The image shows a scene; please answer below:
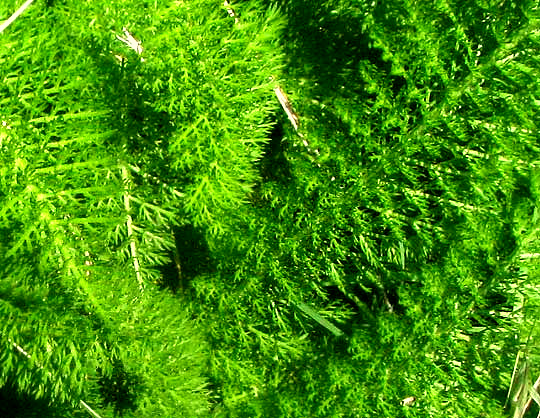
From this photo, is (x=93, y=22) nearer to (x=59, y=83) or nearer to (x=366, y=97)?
(x=59, y=83)

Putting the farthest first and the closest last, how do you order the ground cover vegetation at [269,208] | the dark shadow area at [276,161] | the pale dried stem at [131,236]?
the dark shadow area at [276,161] → the pale dried stem at [131,236] → the ground cover vegetation at [269,208]

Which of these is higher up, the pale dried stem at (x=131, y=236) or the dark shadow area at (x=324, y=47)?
the dark shadow area at (x=324, y=47)

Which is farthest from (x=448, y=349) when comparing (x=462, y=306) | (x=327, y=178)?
(x=327, y=178)

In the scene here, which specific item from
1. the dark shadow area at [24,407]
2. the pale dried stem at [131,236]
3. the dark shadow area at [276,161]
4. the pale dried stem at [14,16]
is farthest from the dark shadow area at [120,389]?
the pale dried stem at [14,16]

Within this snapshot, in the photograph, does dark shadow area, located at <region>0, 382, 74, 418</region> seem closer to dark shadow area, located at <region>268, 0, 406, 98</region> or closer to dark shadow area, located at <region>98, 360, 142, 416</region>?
dark shadow area, located at <region>98, 360, 142, 416</region>

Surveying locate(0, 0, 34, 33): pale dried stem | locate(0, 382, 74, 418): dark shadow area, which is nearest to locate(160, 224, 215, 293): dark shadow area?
locate(0, 382, 74, 418): dark shadow area

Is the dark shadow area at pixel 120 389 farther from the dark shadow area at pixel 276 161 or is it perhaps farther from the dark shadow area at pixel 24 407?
the dark shadow area at pixel 276 161

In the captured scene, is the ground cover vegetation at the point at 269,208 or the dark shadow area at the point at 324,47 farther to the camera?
the dark shadow area at the point at 324,47

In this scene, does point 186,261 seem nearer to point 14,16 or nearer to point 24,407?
point 24,407

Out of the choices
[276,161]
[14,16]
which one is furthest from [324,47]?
[14,16]
